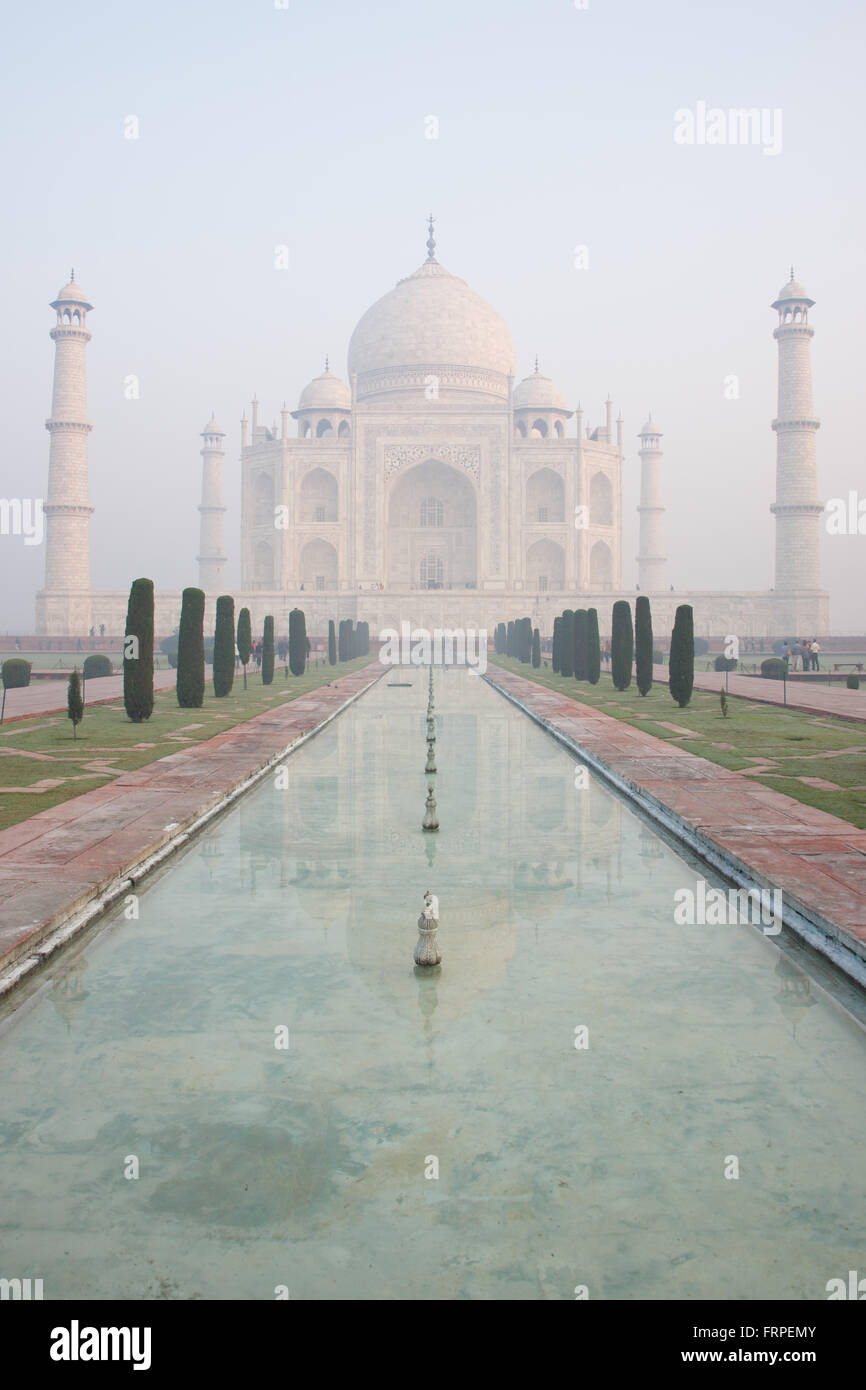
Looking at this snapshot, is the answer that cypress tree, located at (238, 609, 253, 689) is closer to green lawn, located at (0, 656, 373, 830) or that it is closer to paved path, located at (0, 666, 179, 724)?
paved path, located at (0, 666, 179, 724)

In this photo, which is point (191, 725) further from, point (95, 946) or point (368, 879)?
point (95, 946)

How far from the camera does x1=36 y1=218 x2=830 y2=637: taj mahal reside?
3775 cm

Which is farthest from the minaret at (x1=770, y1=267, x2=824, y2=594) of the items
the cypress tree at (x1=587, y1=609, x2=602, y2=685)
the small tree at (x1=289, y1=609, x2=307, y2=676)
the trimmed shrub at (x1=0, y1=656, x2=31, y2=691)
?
the trimmed shrub at (x1=0, y1=656, x2=31, y2=691)

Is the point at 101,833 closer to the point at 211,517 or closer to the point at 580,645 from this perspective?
the point at 580,645

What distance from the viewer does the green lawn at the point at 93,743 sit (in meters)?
7.16

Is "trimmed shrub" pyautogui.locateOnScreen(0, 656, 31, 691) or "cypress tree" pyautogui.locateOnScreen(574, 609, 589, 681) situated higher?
"cypress tree" pyautogui.locateOnScreen(574, 609, 589, 681)

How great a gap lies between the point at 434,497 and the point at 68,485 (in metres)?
15.4

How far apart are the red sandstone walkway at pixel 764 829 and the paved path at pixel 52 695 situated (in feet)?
22.6

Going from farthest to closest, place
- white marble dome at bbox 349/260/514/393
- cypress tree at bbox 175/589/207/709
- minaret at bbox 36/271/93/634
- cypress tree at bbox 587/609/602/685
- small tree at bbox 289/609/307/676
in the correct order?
white marble dome at bbox 349/260/514/393
minaret at bbox 36/271/93/634
small tree at bbox 289/609/307/676
cypress tree at bbox 587/609/602/685
cypress tree at bbox 175/589/207/709

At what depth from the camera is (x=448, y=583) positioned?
4594 cm

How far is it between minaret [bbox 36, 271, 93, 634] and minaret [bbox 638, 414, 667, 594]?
25004 millimetres

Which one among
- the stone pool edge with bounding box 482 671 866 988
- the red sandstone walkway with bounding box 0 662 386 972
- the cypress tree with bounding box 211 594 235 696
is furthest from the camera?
the cypress tree with bounding box 211 594 235 696

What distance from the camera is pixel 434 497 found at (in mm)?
46375
